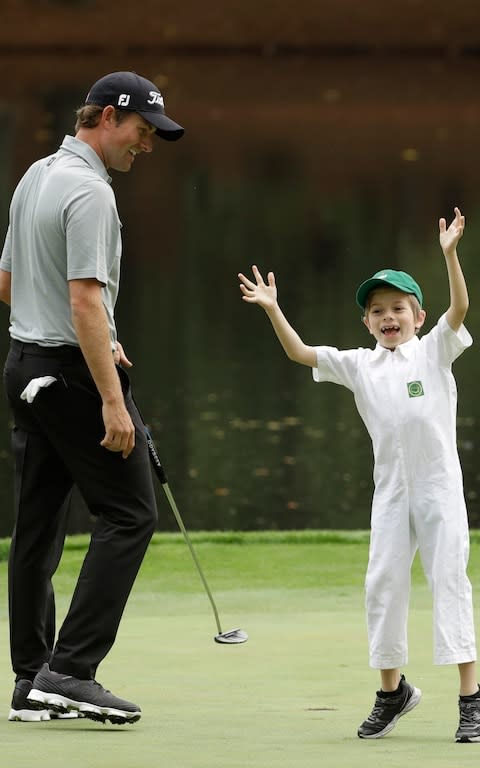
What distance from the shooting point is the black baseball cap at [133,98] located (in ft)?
15.9

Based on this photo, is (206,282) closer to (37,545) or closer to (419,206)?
(419,206)

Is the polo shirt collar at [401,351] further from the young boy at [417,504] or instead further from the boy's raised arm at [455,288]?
the boy's raised arm at [455,288]

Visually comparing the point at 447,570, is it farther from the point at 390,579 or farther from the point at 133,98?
the point at 133,98

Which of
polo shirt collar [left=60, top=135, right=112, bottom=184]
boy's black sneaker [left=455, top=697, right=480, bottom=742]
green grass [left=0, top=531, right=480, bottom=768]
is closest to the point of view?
green grass [left=0, top=531, right=480, bottom=768]

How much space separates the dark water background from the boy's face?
6471 mm

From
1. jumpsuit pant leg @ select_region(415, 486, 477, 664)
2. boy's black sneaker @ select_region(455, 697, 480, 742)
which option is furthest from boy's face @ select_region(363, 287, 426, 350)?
boy's black sneaker @ select_region(455, 697, 480, 742)

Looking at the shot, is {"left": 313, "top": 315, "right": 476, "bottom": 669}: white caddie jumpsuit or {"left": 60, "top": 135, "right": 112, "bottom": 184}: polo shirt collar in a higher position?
{"left": 60, "top": 135, "right": 112, "bottom": 184}: polo shirt collar

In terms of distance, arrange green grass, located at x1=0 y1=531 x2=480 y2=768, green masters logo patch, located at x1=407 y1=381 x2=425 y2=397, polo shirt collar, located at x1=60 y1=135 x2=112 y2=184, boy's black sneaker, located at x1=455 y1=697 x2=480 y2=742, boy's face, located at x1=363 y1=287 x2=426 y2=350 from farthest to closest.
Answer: polo shirt collar, located at x1=60 y1=135 x2=112 y2=184
boy's face, located at x1=363 y1=287 x2=426 y2=350
green masters logo patch, located at x1=407 y1=381 x2=425 y2=397
boy's black sneaker, located at x1=455 y1=697 x2=480 y2=742
green grass, located at x1=0 y1=531 x2=480 y2=768

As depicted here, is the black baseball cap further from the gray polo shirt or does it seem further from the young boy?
the young boy

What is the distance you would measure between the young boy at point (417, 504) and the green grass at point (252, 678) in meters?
0.18

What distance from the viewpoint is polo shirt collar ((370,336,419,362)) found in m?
4.66

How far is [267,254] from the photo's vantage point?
23.8 m

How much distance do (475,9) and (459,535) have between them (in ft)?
175

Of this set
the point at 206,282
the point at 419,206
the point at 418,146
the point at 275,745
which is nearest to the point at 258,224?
the point at 419,206
